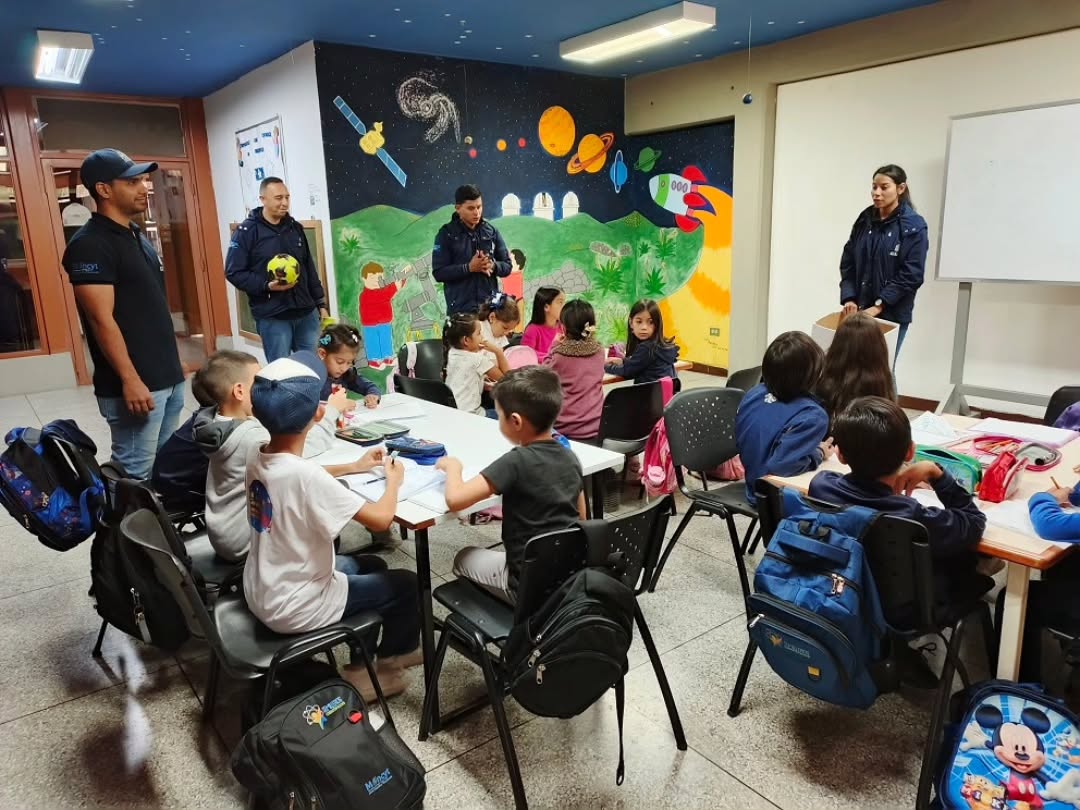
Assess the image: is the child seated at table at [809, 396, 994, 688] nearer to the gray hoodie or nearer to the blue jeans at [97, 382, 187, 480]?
the gray hoodie

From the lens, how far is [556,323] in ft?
14.3

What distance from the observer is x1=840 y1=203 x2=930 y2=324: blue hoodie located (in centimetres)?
462

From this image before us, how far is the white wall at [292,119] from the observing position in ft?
18.6

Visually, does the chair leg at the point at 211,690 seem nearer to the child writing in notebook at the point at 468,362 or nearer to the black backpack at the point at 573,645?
the black backpack at the point at 573,645

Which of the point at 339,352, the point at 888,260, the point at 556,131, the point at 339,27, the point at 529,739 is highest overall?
the point at 339,27

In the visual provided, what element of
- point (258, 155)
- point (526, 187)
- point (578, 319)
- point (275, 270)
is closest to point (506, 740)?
point (578, 319)

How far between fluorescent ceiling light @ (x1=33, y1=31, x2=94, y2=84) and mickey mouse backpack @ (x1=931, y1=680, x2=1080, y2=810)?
19.4 ft

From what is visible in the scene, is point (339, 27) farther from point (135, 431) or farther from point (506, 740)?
point (506, 740)

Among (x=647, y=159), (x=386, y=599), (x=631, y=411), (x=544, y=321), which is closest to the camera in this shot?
(x=386, y=599)

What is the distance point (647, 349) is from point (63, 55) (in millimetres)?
4753

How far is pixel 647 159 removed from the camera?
744 cm

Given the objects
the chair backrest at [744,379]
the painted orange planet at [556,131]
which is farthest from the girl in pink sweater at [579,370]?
the painted orange planet at [556,131]

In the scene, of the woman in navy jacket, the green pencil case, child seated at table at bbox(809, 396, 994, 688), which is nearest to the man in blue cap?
child seated at table at bbox(809, 396, 994, 688)

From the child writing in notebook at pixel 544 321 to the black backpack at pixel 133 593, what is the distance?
2.48 meters
